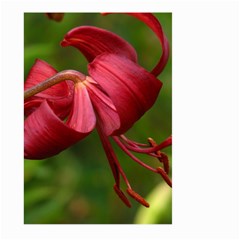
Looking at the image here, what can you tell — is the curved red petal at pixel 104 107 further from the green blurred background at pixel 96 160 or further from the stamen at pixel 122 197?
the green blurred background at pixel 96 160

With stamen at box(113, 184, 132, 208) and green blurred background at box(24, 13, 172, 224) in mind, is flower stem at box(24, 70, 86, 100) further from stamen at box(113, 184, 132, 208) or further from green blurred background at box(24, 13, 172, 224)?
green blurred background at box(24, 13, 172, 224)

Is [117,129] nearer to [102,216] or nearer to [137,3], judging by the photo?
[137,3]

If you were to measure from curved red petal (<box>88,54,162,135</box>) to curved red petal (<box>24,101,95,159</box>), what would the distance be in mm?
74

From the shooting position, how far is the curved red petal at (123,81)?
1.21 m

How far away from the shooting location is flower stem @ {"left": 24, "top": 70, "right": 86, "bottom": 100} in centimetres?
119

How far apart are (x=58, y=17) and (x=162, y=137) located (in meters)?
0.87

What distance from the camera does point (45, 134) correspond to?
47.4 inches

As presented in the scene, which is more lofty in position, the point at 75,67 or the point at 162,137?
the point at 75,67

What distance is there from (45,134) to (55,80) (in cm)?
9

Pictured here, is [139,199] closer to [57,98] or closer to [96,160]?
[57,98]

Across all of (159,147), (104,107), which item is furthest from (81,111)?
(159,147)

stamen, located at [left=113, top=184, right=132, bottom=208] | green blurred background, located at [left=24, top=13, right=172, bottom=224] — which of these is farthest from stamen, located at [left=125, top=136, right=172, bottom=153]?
green blurred background, located at [left=24, top=13, right=172, bottom=224]

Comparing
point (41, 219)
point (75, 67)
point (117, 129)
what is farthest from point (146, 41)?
point (117, 129)
